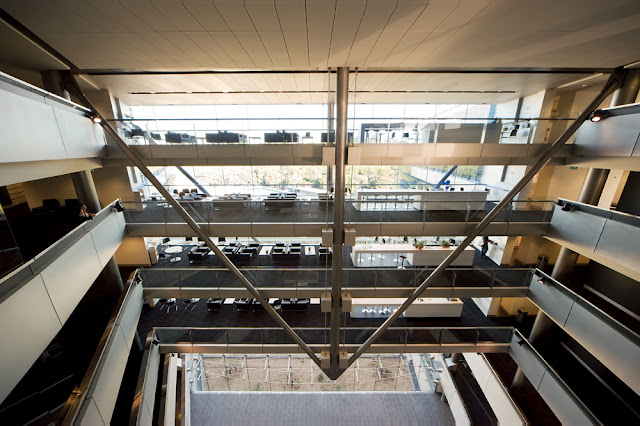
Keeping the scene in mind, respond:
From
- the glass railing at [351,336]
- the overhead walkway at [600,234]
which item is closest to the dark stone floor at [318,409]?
the glass railing at [351,336]

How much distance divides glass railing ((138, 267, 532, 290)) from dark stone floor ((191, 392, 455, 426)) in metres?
6.12

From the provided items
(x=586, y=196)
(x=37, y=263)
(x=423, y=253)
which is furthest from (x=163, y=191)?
(x=586, y=196)

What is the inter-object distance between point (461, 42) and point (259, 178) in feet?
36.9

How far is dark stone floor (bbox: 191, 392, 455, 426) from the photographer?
10133 mm

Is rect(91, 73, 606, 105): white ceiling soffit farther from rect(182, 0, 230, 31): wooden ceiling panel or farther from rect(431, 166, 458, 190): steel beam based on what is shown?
rect(182, 0, 230, 31): wooden ceiling panel

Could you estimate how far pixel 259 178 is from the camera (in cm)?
1385

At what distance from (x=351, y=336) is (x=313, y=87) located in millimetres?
9651

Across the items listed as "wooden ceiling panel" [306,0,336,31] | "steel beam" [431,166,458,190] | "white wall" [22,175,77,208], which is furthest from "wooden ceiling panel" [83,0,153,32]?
"steel beam" [431,166,458,190]

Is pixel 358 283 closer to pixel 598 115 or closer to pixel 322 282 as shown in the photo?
pixel 322 282

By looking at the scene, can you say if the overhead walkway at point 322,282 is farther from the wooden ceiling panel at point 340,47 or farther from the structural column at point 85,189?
the wooden ceiling panel at point 340,47

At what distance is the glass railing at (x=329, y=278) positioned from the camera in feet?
28.8

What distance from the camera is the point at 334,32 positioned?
153 inches

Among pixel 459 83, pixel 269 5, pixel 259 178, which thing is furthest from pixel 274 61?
pixel 259 178

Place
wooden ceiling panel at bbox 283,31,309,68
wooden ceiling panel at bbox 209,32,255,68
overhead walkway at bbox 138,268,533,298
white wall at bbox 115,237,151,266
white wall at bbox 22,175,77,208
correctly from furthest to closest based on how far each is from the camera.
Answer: white wall at bbox 115,237,151,266
white wall at bbox 22,175,77,208
overhead walkway at bbox 138,268,533,298
wooden ceiling panel at bbox 209,32,255,68
wooden ceiling panel at bbox 283,31,309,68
